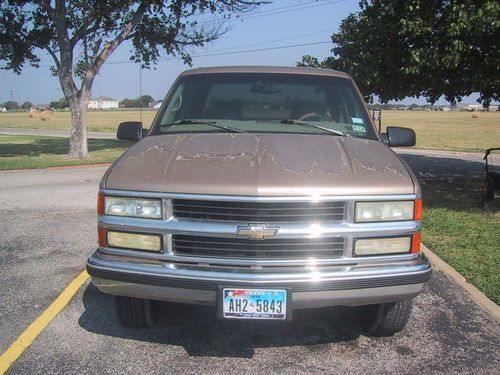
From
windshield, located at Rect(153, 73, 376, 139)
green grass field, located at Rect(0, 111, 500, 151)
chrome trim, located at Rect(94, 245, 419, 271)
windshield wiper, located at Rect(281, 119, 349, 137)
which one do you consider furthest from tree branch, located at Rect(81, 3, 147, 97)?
chrome trim, located at Rect(94, 245, 419, 271)

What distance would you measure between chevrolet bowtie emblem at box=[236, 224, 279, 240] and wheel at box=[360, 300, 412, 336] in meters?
1.10

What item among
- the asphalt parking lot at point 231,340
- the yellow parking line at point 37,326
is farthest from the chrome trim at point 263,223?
the yellow parking line at point 37,326

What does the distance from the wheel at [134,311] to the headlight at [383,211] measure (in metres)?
1.60

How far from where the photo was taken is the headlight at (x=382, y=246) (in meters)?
3.04

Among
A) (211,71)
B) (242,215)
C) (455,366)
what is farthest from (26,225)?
(455,366)

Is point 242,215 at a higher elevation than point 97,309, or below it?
higher

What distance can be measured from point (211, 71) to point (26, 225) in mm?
3894

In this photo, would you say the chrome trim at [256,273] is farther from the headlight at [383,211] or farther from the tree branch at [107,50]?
the tree branch at [107,50]

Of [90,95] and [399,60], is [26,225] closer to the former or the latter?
[399,60]

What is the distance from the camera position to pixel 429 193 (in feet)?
31.3

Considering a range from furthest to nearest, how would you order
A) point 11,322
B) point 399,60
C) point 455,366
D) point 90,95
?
1. point 90,95
2. point 399,60
3. point 11,322
4. point 455,366

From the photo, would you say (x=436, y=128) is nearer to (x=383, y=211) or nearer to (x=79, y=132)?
(x=79, y=132)

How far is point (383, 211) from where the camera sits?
3.07 metres

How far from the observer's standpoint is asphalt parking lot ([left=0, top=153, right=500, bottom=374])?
3229 mm
